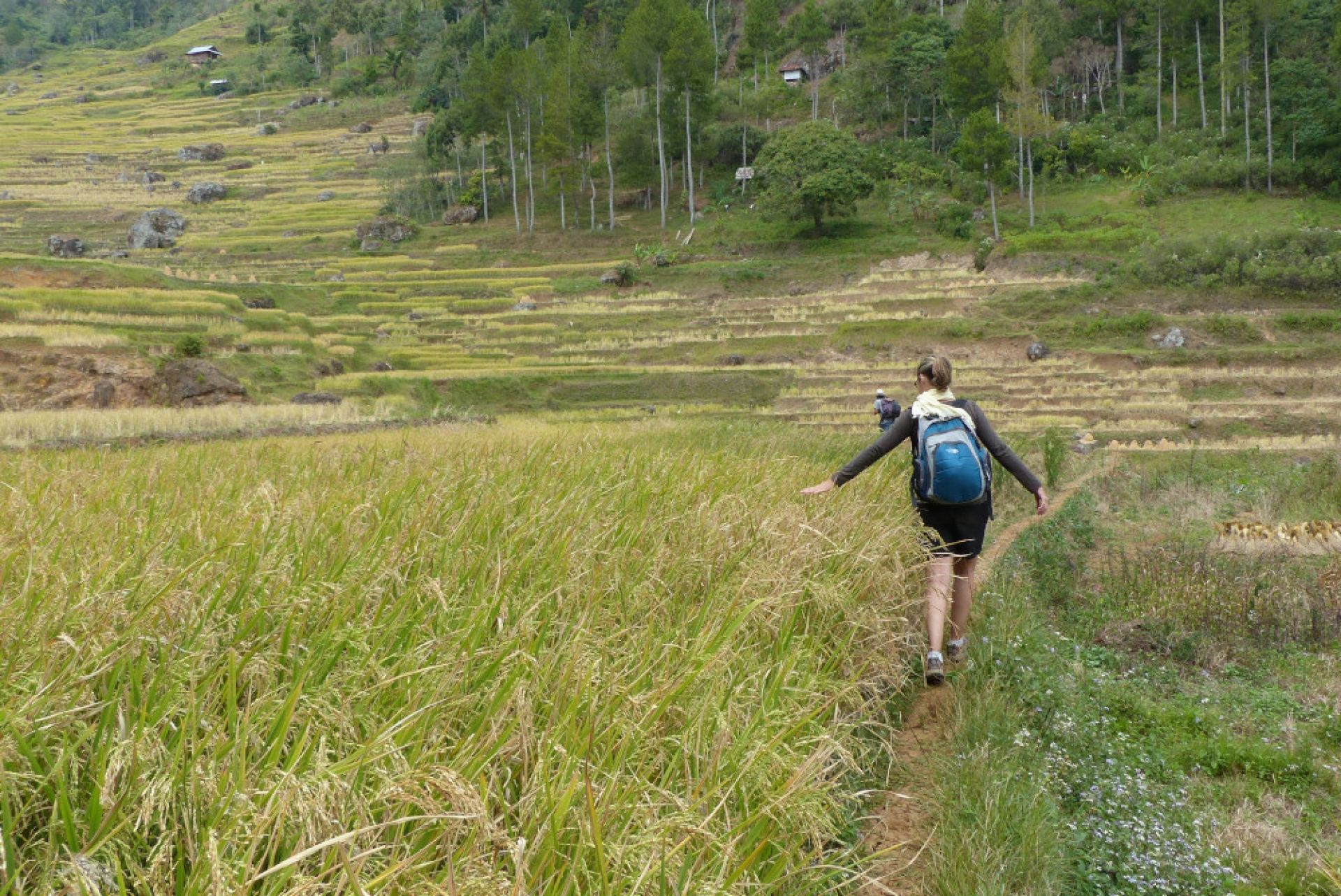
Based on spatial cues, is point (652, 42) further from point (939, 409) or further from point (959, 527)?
point (959, 527)

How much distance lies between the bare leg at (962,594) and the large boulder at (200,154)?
79097 mm

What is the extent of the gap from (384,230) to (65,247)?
15985mm

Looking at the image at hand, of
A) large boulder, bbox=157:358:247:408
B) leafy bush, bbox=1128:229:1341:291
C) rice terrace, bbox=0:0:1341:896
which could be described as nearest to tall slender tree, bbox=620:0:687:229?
rice terrace, bbox=0:0:1341:896

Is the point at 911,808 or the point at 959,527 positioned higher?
the point at 959,527

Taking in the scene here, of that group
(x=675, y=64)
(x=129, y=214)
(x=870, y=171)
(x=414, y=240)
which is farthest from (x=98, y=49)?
(x=870, y=171)

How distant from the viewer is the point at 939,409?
4520mm

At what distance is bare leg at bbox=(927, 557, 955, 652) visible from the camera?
13.9 feet

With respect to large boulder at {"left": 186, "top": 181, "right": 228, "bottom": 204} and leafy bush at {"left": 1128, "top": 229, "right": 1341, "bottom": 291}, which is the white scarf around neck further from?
large boulder at {"left": 186, "top": 181, "right": 228, "bottom": 204}

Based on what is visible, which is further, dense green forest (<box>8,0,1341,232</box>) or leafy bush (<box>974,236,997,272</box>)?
dense green forest (<box>8,0,1341,232</box>)

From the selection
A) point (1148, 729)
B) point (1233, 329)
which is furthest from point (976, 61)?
point (1148, 729)

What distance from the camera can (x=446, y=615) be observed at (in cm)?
263

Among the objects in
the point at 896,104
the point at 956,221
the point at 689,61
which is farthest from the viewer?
the point at 896,104

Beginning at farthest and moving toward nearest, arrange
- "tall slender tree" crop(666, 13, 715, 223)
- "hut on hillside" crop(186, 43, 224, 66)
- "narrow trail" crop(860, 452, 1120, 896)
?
"hut on hillside" crop(186, 43, 224, 66)
"tall slender tree" crop(666, 13, 715, 223)
"narrow trail" crop(860, 452, 1120, 896)

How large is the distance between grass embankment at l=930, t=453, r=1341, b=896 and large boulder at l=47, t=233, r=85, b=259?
50763mm
